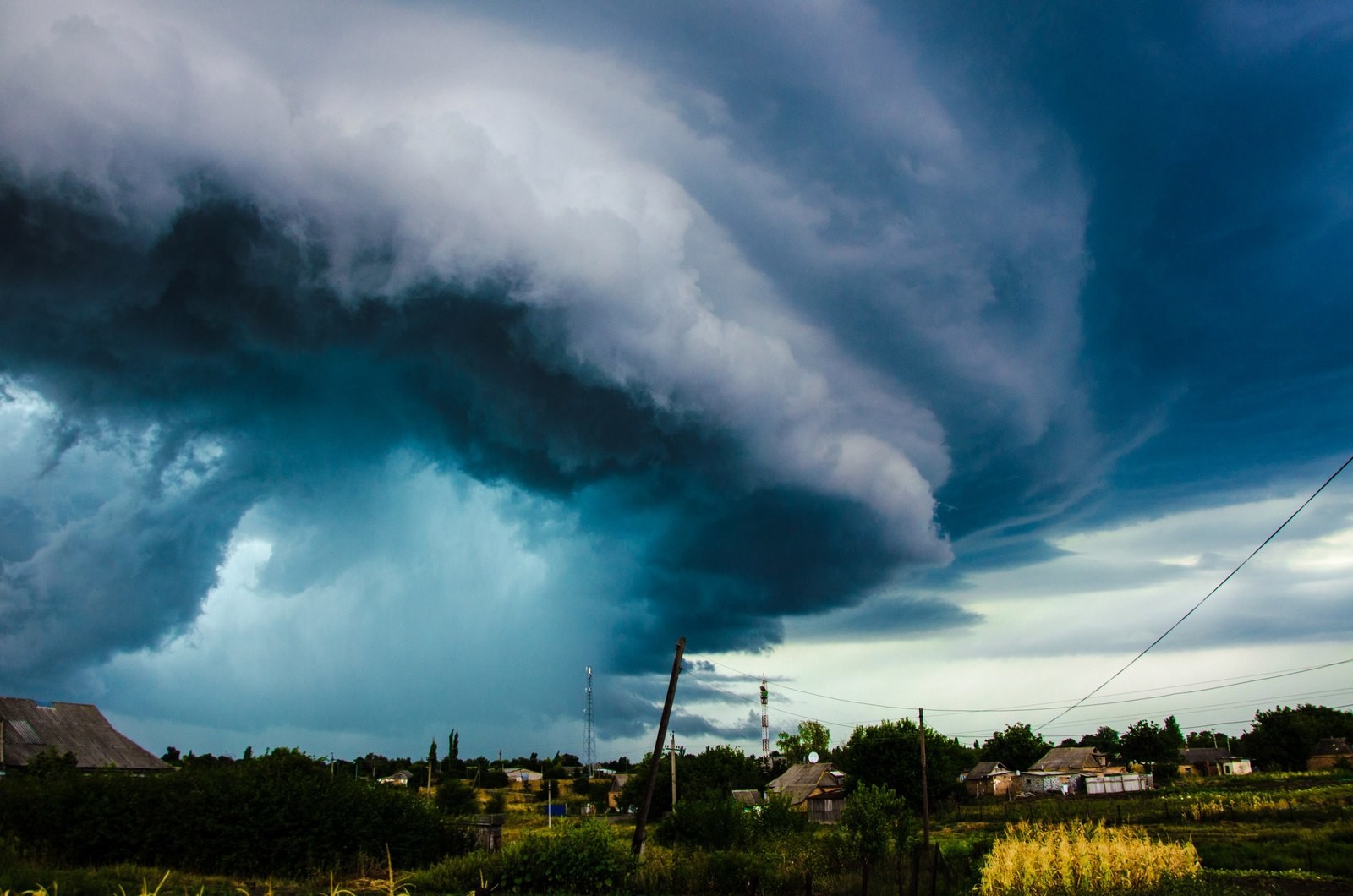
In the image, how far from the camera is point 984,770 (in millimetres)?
109125

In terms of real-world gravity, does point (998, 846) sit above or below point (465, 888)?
above

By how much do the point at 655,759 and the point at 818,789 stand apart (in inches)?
2251

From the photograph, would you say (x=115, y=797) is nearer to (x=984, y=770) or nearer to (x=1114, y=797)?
(x=1114, y=797)

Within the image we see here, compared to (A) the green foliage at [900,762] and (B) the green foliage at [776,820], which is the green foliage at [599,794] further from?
(B) the green foliage at [776,820]

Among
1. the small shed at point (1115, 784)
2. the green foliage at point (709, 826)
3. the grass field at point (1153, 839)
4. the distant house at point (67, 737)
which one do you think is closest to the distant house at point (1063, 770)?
the small shed at point (1115, 784)

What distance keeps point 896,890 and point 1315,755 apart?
119 meters

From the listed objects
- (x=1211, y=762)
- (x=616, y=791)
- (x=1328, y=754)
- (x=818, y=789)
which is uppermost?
(x=1328, y=754)

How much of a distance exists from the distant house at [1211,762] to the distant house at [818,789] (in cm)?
6626

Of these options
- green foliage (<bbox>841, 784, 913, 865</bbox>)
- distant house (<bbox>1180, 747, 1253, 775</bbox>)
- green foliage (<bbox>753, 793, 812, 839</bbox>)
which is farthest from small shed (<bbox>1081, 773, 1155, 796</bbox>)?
green foliage (<bbox>841, 784, 913, 865</bbox>)

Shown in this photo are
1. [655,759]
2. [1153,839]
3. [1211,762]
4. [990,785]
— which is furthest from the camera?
[1211,762]

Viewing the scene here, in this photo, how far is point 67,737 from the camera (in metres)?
53.1

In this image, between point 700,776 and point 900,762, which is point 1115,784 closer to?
point 900,762

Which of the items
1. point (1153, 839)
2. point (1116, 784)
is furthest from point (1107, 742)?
point (1153, 839)

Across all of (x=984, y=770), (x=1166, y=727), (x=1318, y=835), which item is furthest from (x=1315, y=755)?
(x=1318, y=835)
